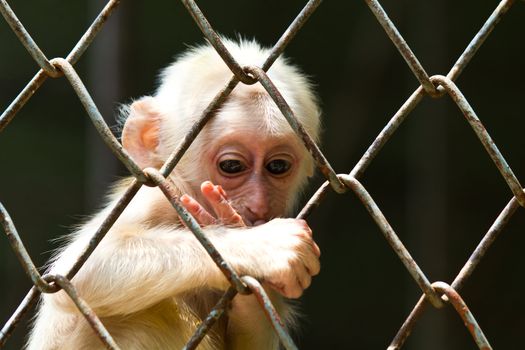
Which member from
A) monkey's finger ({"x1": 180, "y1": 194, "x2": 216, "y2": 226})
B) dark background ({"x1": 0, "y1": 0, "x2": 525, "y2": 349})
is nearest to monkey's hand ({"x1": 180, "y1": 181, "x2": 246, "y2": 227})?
monkey's finger ({"x1": 180, "y1": 194, "x2": 216, "y2": 226})

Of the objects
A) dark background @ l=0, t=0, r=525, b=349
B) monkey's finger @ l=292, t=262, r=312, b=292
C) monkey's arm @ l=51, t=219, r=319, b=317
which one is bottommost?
dark background @ l=0, t=0, r=525, b=349

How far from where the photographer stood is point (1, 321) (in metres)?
10.8

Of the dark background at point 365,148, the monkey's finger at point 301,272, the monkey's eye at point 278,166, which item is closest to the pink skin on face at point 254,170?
the monkey's eye at point 278,166

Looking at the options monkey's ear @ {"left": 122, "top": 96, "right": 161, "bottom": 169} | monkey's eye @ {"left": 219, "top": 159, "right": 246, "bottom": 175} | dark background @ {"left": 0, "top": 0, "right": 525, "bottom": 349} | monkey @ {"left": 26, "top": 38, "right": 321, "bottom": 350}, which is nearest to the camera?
monkey @ {"left": 26, "top": 38, "right": 321, "bottom": 350}

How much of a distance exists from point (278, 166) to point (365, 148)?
23.9ft

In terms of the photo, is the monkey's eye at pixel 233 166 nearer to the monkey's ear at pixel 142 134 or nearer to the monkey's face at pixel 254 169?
the monkey's face at pixel 254 169

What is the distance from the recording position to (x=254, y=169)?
3.67 meters

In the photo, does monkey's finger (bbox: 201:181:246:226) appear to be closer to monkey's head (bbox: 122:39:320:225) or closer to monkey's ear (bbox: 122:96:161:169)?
monkey's head (bbox: 122:39:320:225)

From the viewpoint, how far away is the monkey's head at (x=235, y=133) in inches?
145

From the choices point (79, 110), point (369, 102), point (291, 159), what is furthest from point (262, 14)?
point (291, 159)

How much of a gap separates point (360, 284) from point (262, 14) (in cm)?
385

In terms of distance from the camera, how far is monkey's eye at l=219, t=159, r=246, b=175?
12.1ft

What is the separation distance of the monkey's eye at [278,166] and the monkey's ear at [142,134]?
0.75 meters

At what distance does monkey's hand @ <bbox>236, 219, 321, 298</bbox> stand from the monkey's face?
598 mm
